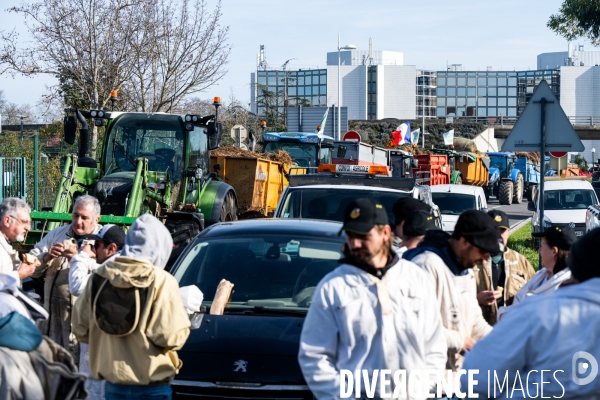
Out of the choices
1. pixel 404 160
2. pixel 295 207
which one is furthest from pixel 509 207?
pixel 295 207

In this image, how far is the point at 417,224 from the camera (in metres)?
5.84

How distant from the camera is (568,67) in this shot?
137250mm

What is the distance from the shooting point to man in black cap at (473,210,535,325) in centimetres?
667

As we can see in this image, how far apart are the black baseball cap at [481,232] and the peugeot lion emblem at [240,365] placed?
1.69 meters

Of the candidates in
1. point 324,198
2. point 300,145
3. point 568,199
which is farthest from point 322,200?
point 300,145

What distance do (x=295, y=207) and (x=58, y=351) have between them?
7460 mm

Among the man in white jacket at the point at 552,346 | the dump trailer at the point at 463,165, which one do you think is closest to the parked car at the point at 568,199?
the dump trailer at the point at 463,165

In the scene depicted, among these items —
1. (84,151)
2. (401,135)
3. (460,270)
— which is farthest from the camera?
(401,135)

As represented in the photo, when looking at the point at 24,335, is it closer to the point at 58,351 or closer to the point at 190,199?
the point at 58,351

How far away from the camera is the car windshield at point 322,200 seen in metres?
11.2

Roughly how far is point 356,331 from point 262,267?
2.91 meters

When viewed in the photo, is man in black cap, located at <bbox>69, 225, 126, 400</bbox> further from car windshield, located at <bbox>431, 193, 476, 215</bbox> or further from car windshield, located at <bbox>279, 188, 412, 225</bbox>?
car windshield, located at <bbox>431, 193, 476, 215</bbox>

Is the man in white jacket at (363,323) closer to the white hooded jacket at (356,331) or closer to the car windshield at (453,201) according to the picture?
the white hooded jacket at (356,331)

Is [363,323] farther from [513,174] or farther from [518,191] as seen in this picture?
[513,174]
